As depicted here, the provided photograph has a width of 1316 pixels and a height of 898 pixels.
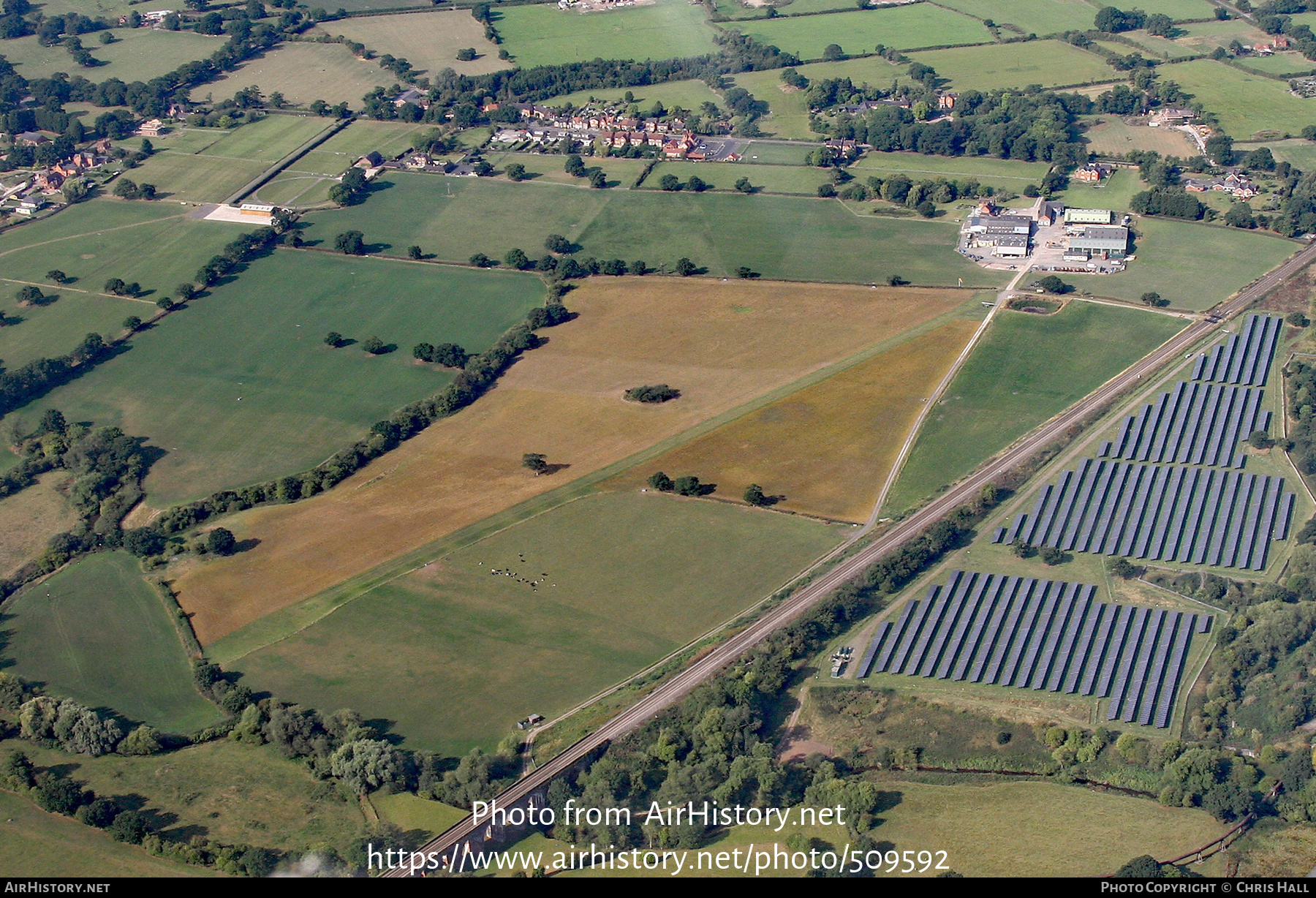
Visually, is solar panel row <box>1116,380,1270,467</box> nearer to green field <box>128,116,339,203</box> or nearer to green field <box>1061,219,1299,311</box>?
green field <box>1061,219,1299,311</box>

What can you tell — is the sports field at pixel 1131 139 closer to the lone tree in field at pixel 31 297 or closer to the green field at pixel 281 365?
the green field at pixel 281 365

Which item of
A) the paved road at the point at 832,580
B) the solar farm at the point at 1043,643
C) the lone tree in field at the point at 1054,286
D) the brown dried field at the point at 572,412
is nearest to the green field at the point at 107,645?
the brown dried field at the point at 572,412

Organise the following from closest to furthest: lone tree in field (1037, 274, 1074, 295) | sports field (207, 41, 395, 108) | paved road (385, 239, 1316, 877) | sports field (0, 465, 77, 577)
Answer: paved road (385, 239, 1316, 877), sports field (0, 465, 77, 577), lone tree in field (1037, 274, 1074, 295), sports field (207, 41, 395, 108)

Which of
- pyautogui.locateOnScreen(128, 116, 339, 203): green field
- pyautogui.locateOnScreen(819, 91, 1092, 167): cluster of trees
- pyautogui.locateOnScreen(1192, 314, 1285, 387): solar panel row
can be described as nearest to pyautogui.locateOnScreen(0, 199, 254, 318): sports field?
pyautogui.locateOnScreen(128, 116, 339, 203): green field

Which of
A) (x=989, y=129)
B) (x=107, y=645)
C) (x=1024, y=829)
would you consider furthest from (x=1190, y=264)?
(x=107, y=645)

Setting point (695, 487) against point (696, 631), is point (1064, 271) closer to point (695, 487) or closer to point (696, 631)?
point (695, 487)

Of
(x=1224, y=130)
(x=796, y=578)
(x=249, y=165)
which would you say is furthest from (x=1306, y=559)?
(x=249, y=165)

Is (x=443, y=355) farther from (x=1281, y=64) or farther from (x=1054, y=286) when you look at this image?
(x=1281, y=64)
